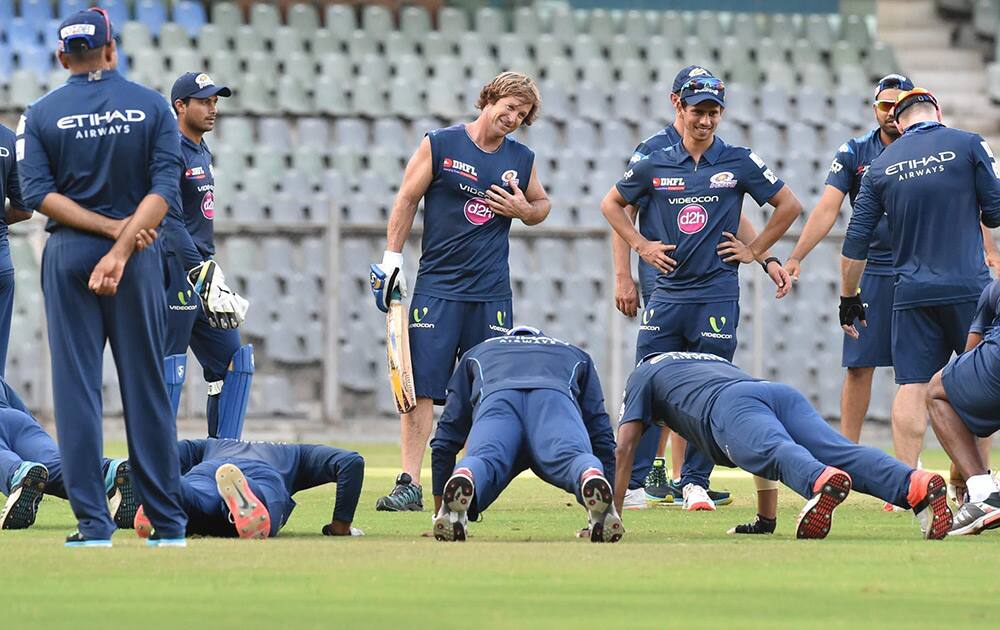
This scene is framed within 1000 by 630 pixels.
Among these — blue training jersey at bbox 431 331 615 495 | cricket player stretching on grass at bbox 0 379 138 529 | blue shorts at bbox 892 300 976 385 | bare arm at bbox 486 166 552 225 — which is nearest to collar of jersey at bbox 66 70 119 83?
cricket player stretching on grass at bbox 0 379 138 529

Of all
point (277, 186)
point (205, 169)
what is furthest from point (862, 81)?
point (205, 169)

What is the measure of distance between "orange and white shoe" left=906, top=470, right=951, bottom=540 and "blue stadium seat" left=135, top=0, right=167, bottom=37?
16.1m

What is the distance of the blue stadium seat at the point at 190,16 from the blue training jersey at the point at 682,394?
1481 cm

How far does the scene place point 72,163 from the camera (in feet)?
22.5

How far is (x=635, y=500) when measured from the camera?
32.8 ft

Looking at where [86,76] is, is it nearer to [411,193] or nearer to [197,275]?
[411,193]

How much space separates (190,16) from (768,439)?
1600 centimetres

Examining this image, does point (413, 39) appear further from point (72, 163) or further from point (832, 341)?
point (72, 163)

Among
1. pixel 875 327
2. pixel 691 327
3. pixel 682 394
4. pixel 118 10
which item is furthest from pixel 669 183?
pixel 118 10

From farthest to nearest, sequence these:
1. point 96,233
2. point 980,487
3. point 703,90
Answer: point 703,90 → point 980,487 → point 96,233

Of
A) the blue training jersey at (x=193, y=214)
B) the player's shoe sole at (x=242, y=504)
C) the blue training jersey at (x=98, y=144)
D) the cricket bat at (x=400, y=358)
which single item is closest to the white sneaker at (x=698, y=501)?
the cricket bat at (x=400, y=358)

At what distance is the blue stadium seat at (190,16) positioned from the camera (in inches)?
869

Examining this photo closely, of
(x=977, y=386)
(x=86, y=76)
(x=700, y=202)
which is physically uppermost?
(x=86, y=76)

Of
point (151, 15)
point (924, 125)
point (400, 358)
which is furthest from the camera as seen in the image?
point (151, 15)
